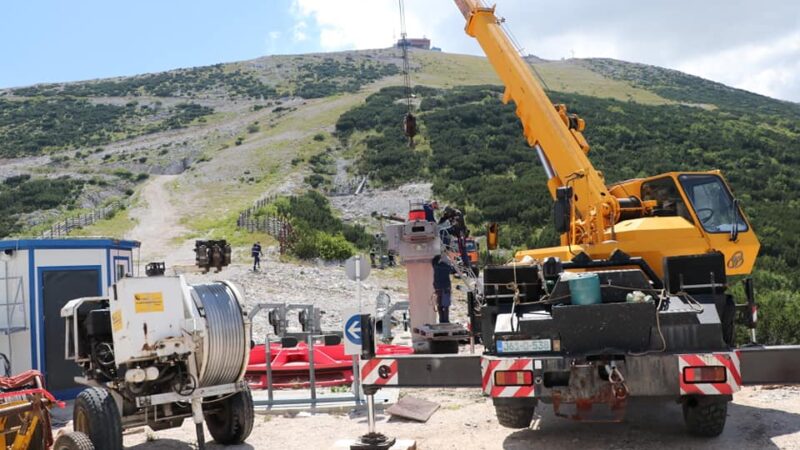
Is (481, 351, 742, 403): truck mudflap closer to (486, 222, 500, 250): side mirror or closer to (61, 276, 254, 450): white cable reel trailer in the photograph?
(61, 276, 254, 450): white cable reel trailer

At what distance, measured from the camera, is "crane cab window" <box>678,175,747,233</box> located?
9.75m

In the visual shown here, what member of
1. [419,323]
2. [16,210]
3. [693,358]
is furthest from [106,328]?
[16,210]

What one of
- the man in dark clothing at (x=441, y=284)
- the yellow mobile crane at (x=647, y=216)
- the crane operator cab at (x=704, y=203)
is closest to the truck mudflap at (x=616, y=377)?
the yellow mobile crane at (x=647, y=216)

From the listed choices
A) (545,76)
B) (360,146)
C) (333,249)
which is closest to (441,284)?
(333,249)

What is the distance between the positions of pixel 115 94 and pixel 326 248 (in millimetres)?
77383

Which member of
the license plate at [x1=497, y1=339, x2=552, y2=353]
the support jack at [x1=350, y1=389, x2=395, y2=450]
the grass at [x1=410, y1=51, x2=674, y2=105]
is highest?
the grass at [x1=410, y1=51, x2=674, y2=105]

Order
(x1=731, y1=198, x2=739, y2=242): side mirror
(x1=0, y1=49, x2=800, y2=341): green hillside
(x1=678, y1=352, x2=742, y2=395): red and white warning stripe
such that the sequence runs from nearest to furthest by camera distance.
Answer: (x1=678, y1=352, x2=742, y2=395): red and white warning stripe, (x1=731, y1=198, x2=739, y2=242): side mirror, (x1=0, y1=49, x2=800, y2=341): green hillside

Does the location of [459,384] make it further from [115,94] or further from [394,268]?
[115,94]

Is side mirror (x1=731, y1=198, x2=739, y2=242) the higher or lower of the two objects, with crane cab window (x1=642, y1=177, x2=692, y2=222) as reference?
lower

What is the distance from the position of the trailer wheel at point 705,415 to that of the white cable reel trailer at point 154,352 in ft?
14.5

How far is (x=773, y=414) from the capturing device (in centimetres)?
870

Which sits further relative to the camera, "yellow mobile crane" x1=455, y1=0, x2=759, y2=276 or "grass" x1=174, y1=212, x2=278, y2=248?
"grass" x1=174, y1=212, x2=278, y2=248

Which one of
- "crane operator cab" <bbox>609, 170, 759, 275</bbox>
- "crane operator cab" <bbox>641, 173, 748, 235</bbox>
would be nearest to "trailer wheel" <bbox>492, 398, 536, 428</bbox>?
"crane operator cab" <bbox>609, 170, 759, 275</bbox>

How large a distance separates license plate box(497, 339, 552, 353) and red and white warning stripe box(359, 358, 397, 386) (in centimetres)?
101
